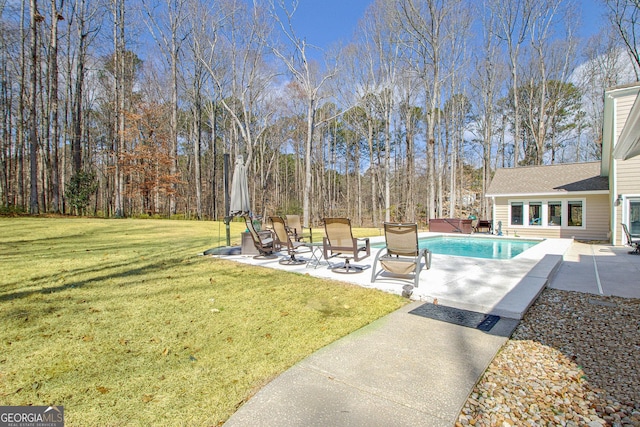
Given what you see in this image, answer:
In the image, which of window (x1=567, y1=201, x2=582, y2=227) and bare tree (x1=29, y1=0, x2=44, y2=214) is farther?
bare tree (x1=29, y1=0, x2=44, y2=214)

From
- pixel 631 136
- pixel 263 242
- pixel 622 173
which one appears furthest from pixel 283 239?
pixel 622 173

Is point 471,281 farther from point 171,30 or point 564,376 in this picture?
point 171,30

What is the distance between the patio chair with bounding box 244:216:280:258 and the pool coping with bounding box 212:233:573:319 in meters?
0.24

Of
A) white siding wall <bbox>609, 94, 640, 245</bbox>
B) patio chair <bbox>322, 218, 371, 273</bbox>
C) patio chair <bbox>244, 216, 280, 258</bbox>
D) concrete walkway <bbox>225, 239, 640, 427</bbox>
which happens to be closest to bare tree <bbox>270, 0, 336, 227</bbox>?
patio chair <bbox>244, 216, 280, 258</bbox>

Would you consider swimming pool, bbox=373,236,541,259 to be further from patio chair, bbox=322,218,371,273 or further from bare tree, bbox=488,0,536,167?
bare tree, bbox=488,0,536,167

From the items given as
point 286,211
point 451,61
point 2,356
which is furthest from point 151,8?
point 2,356

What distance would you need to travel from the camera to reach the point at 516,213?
49.7 feet

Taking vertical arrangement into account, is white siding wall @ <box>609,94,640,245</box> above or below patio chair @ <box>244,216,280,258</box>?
above

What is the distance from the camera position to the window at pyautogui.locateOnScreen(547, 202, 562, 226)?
14.1 meters

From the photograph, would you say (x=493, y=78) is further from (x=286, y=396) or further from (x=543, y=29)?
(x=286, y=396)

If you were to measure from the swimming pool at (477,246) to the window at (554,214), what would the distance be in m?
3.05

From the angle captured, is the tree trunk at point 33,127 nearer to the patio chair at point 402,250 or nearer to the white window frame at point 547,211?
the patio chair at point 402,250

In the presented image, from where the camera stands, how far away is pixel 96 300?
12.7 ft

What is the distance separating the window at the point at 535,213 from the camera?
14508 mm
